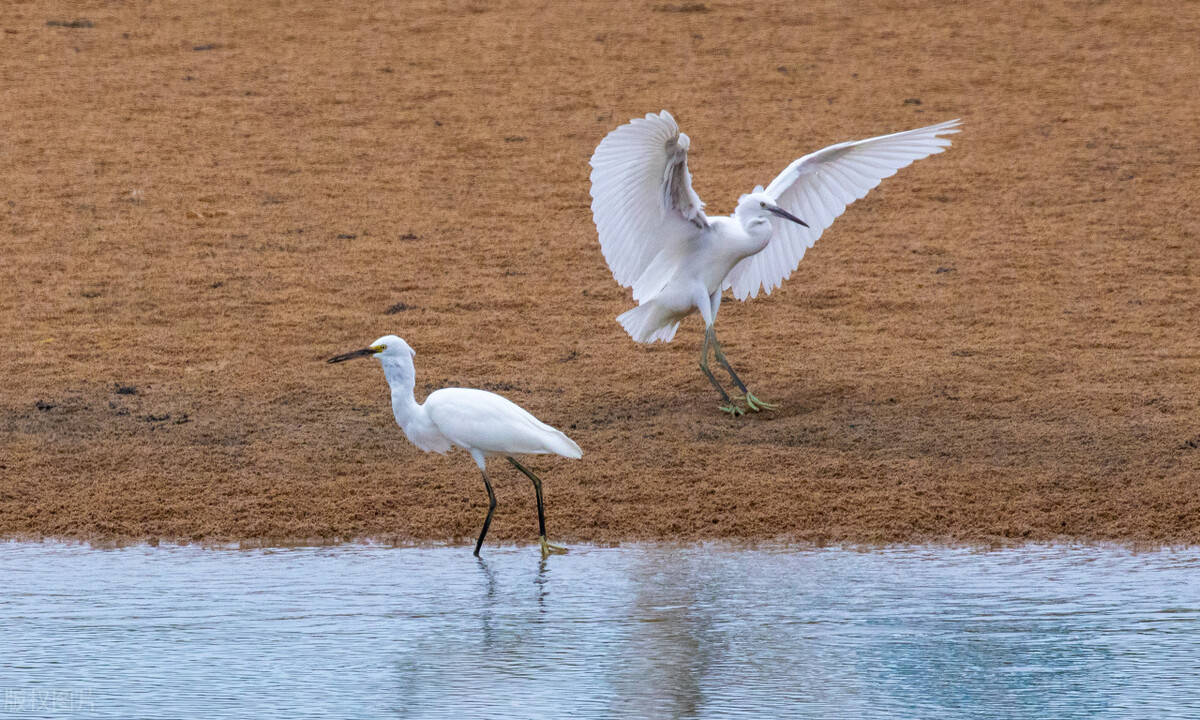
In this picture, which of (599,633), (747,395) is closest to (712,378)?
(747,395)

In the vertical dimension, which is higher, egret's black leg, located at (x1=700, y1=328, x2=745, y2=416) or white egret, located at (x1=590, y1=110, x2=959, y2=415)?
white egret, located at (x1=590, y1=110, x2=959, y2=415)

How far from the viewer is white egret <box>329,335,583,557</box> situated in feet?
21.9

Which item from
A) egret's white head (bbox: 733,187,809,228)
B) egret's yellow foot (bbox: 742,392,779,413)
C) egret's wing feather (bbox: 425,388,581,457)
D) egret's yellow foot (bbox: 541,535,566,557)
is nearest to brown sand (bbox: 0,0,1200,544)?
egret's yellow foot (bbox: 742,392,779,413)

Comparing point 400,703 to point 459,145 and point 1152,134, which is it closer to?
point 459,145

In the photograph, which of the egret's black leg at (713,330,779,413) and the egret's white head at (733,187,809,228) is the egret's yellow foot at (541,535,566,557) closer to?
the egret's black leg at (713,330,779,413)

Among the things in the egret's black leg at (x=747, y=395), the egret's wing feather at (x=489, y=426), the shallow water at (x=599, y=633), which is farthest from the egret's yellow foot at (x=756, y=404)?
the egret's wing feather at (x=489, y=426)

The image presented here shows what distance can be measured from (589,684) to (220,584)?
182 cm

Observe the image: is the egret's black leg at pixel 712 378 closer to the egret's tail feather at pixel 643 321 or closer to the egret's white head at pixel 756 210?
the egret's tail feather at pixel 643 321

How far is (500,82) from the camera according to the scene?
15562mm

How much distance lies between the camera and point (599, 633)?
561cm

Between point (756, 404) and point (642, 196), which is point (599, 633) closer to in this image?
point (756, 404)

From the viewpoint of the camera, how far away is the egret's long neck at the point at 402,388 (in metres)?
6.79

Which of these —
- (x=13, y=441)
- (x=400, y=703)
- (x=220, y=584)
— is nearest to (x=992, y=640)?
(x=400, y=703)

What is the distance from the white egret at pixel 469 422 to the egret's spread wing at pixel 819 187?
2915 mm
